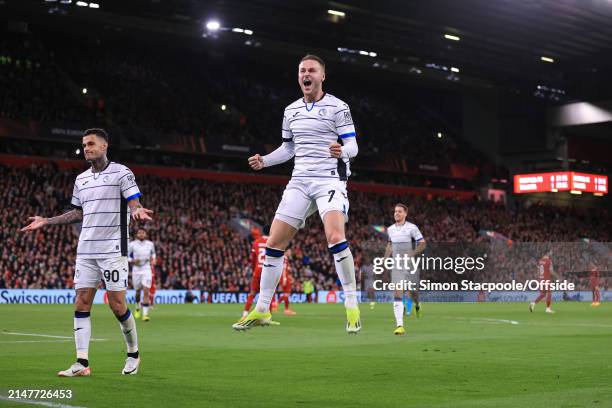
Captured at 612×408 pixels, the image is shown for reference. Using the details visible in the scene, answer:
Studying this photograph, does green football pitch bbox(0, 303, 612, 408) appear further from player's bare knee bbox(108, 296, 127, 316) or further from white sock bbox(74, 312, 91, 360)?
player's bare knee bbox(108, 296, 127, 316)

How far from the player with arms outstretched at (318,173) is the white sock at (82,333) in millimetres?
1994

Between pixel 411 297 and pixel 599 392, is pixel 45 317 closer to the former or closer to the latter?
pixel 411 297

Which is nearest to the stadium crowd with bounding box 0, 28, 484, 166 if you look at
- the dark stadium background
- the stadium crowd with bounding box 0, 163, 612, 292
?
the dark stadium background

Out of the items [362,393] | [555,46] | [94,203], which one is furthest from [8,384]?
[555,46]

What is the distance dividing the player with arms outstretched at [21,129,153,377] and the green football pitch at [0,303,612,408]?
67 centimetres

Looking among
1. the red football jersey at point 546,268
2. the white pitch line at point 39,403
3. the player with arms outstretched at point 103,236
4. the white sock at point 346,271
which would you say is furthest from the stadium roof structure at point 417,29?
the white pitch line at point 39,403

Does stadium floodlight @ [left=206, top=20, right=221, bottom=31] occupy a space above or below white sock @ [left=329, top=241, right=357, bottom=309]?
above

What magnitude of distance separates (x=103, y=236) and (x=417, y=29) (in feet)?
148

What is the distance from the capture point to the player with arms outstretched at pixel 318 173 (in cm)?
962

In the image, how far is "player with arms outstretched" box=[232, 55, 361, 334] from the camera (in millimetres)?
9617

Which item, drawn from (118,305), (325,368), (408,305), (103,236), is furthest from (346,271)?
(408,305)

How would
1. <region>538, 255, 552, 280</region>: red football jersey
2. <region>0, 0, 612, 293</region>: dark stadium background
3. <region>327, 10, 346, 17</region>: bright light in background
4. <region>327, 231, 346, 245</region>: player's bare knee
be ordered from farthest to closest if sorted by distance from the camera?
<region>327, 10, 346, 17</region>: bright light in background, <region>0, 0, 612, 293</region>: dark stadium background, <region>538, 255, 552, 280</region>: red football jersey, <region>327, 231, 346, 245</region>: player's bare knee

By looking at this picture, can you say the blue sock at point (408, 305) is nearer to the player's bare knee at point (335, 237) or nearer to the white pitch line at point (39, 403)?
the player's bare knee at point (335, 237)

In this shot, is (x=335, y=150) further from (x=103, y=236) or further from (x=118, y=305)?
(x=118, y=305)
